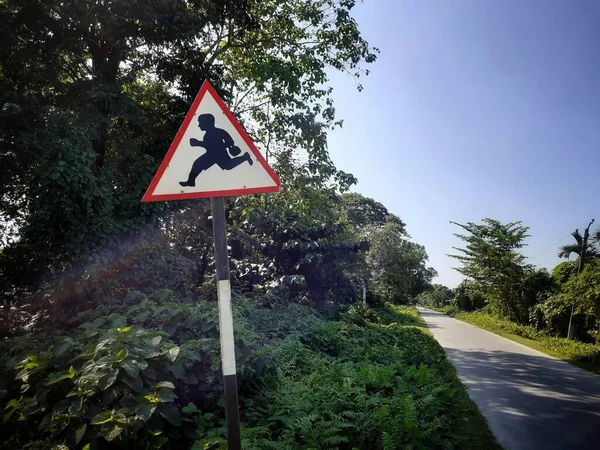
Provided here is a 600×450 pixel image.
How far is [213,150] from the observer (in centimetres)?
265

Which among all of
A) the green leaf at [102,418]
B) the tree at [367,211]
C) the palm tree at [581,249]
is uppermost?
the tree at [367,211]

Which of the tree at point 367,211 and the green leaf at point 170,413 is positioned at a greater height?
the tree at point 367,211

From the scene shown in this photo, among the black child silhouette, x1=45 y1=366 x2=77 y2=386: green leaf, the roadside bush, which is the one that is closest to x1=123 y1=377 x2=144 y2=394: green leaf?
the roadside bush

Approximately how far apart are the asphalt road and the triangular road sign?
5.05 metres

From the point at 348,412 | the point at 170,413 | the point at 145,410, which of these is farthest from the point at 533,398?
the point at 145,410

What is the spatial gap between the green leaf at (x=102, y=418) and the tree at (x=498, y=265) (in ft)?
91.6

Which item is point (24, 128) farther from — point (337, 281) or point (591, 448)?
point (591, 448)

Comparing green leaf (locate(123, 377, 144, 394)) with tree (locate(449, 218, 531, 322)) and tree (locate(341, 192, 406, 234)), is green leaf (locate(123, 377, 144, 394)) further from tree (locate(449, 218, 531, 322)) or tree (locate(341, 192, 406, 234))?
tree (locate(341, 192, 406, 234))

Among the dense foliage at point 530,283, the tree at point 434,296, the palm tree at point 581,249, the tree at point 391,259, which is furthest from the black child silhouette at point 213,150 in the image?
the tree at point 434,296

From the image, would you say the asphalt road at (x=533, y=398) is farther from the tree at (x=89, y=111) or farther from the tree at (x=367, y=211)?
the tree at (x=367, y=211)

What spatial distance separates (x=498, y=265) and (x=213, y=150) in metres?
29.1

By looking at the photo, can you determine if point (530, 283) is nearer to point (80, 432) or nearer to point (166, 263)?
point (166, 263)

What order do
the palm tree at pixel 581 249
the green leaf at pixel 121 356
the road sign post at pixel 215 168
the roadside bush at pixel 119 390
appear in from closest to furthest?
the road sign post at pixel 215 168
the roadside bush at pixel 119 390
the green leaf at pixel 121 356
the palm tree at pixel 581 249

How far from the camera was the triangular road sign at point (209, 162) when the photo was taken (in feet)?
8.55
